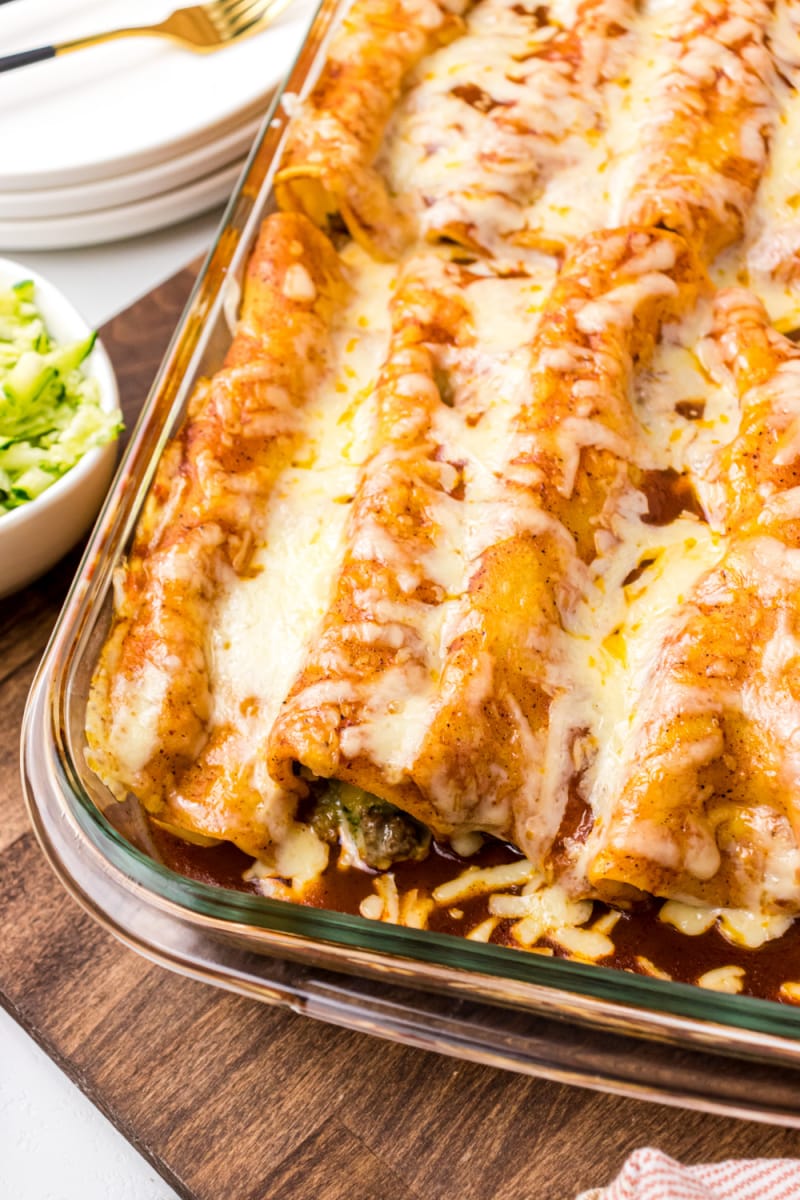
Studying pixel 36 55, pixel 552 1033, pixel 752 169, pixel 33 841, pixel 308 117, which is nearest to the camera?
pixel 552 1033

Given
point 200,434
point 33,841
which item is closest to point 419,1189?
point 33,841

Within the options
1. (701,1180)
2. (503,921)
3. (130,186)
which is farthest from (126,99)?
(701,1180)

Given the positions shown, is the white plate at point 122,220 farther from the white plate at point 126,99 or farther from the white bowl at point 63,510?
the white bowl at point 63,510

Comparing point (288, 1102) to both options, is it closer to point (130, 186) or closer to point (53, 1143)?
point (53, 1143)

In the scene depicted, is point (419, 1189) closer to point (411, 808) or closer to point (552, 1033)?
point (552, 1033)

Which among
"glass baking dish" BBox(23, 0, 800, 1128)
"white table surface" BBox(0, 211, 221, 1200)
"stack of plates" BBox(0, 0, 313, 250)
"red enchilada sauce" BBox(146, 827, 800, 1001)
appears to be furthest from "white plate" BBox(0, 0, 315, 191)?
"white table surface" BBox(0, 211, 221, 1200)

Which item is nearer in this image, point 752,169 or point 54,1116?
point 54,1116
